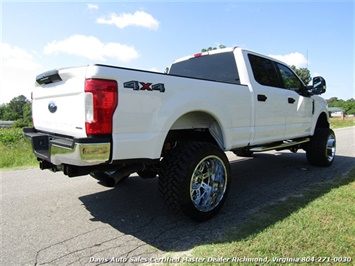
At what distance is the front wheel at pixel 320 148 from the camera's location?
572 centimetres

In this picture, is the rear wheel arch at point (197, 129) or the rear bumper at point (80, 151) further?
the rear wheel arch at point (197, 129)

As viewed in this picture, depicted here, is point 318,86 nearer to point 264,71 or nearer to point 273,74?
point 273,74

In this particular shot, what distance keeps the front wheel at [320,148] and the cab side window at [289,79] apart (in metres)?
1.26

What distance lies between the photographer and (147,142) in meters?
2.64

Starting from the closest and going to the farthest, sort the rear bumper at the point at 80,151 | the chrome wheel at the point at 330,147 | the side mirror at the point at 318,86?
the rear bumper at the point at 80,151
the side mirror at the point at 318,86
the chrome wheel at the point at 330,147

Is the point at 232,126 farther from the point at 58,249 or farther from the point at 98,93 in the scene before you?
the point at 58,249

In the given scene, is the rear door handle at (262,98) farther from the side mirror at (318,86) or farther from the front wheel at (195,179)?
the side mirror at (318,86)

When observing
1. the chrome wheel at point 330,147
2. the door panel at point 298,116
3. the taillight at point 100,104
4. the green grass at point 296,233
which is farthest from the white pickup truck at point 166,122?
the chrome wheel at point 330,147

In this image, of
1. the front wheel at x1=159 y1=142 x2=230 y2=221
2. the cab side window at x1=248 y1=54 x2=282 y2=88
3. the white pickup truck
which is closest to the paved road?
the front wheel at x1=159 y1=142 x2=230 y2=221

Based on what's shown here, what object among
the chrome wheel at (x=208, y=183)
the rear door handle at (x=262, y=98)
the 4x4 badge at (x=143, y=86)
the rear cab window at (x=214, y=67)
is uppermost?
the rear cab window at (x=214, y=67)

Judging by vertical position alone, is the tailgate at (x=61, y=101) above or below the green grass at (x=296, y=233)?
above

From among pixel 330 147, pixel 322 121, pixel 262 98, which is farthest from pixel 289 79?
pixel 330 147

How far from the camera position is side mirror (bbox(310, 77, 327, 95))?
17.5 feet

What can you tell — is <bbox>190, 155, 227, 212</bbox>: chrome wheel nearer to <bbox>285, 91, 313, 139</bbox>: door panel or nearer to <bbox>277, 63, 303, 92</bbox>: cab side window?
<bbox>285, 91, 313, 139</bbox>: door panel
